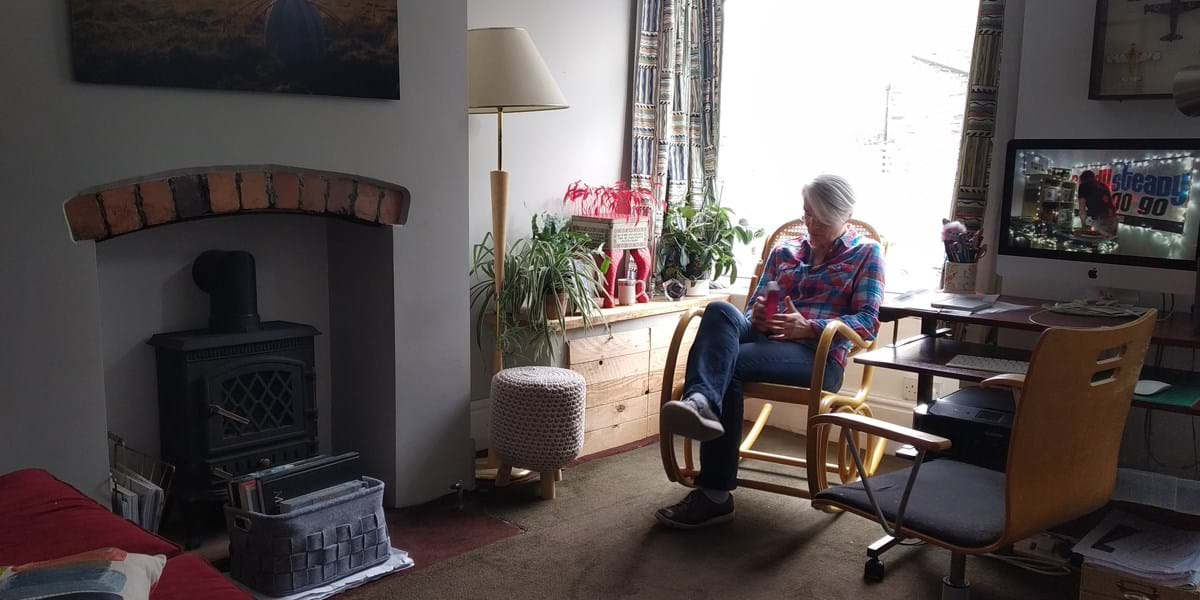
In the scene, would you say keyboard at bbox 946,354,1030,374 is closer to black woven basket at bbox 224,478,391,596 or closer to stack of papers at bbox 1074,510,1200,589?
stack of papers at bbox 1074,510,1200,589

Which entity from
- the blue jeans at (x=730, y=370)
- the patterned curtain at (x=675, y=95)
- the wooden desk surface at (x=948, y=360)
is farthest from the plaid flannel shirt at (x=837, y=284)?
the patterned curtain at (x=675, y=95)

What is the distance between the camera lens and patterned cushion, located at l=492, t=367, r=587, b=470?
309 centimetres

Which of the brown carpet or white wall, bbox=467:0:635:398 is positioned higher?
white wall, bbox=467:0:635:398

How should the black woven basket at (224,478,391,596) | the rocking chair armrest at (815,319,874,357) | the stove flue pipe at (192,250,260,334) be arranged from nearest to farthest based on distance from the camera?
the black woven basket at (224,478,391,596), the stove flue pipe at (192,250,260,334), the rocking chair armrest at (815,319,874,357)

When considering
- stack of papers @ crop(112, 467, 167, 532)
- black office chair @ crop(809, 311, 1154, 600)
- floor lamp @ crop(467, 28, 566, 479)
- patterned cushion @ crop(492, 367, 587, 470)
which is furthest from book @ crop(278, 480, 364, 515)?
black office chair @ crop(809, 311, 1154, 600)

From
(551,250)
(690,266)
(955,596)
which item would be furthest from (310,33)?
(955,596)

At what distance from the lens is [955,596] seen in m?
2.22

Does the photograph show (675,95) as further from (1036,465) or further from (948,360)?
(1036,465)

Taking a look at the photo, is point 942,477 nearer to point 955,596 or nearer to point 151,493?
point 955,596

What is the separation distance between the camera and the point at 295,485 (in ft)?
8.27

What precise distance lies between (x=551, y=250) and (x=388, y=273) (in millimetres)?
696

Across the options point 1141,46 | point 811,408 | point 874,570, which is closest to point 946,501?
point 874,570

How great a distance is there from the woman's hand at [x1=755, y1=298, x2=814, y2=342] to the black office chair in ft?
2.71

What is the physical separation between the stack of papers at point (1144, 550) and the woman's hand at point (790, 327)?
1034mm
